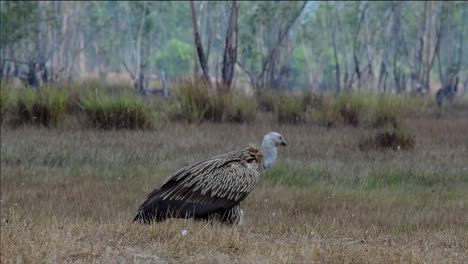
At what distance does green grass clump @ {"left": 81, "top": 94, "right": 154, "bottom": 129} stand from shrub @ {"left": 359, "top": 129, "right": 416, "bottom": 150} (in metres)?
4.47

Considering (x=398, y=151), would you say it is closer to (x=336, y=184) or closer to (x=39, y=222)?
(x=336, y=184)

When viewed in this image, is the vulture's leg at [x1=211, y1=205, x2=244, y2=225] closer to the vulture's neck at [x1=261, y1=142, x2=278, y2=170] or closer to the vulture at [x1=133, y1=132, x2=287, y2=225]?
the vulture at [x1=133, y1=132, x2=287, y2=225]

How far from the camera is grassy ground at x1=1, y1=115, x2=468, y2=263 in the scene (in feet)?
16.1

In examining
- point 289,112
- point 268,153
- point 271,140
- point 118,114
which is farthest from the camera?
point 289,112

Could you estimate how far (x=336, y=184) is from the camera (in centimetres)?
952

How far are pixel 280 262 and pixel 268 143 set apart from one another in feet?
8.67

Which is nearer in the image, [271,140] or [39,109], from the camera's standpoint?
[271,140]

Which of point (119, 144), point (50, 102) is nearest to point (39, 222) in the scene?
point (119, 144)

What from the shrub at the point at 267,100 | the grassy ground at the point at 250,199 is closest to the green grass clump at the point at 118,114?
the grassy ground at the point at 250,199

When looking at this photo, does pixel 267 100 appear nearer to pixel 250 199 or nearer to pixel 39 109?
pixel 39 109

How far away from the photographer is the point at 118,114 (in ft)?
48.0

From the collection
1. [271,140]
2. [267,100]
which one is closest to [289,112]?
[267,100]

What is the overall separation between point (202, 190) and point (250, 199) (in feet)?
8.36

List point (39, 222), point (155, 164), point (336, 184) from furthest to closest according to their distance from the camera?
point (155, 164)
point (336, 184)
point (39, 222)
